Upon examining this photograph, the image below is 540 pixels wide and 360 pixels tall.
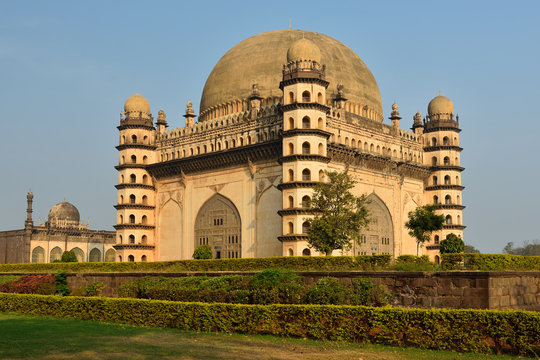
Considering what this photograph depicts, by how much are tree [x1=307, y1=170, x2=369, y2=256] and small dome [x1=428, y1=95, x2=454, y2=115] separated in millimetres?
20003

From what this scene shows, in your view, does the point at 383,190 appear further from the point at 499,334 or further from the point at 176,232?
the point at 499,334

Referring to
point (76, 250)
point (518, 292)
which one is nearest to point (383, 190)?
point (518, 292)

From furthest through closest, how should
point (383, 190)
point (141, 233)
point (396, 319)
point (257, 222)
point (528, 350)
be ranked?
point (141, 233) → point (383, 190) → point (257, 222) → point (396, 319) → point (528, 350)

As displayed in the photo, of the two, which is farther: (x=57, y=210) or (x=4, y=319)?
(x=57, y=210)

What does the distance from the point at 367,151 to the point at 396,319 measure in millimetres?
31297

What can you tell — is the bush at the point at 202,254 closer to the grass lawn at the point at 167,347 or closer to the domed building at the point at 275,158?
the domed building at the point at 275,158

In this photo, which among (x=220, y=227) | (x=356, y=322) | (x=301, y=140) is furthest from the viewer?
(x=220, y=227)

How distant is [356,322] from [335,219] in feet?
63.8

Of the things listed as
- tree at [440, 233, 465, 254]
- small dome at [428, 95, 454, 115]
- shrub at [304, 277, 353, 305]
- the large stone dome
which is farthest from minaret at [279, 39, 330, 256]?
shrub at [304, 277, 353, 305]

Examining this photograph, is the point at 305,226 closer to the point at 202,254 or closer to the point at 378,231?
the point at 202,254

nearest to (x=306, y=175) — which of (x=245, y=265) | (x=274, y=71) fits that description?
(x=245, y=265)

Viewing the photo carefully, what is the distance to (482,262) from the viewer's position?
22.8m

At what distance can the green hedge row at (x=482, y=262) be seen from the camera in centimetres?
2217

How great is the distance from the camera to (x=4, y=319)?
24109 mm
